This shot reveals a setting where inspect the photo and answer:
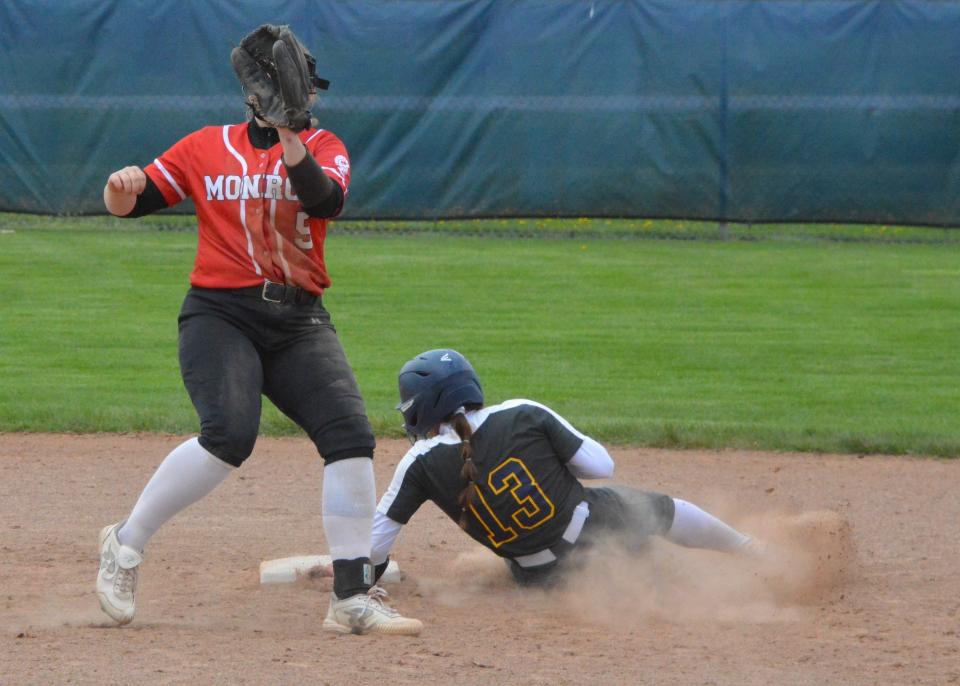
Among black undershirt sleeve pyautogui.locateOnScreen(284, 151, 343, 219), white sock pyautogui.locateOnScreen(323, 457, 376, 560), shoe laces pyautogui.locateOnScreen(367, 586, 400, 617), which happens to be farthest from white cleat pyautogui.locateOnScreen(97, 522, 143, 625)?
black undershirt sleeve pyautogui.locateOnScreen(284, 151, 343, 219)

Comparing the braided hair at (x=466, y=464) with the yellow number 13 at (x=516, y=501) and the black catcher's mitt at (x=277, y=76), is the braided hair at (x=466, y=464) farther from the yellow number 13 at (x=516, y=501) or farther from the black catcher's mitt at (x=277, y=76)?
the black catcher's mitt at (x=277, y=76)

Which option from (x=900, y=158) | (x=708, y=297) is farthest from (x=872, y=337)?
(x=900, y=158)

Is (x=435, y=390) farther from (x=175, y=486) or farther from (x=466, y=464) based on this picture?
(x=175, y=486)

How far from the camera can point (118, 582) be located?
384 centimetres

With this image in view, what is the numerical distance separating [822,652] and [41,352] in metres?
6.08

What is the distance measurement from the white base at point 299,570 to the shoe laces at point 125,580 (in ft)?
2.27

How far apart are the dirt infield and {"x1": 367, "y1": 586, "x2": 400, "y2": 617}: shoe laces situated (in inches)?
3.5

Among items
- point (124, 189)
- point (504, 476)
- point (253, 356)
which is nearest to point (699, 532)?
point (504, 476)

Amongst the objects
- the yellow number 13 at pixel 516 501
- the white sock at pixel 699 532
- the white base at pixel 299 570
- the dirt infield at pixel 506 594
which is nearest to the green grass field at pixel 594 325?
the dirt infield at pixel 506 594

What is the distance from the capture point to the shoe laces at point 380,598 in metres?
3.90

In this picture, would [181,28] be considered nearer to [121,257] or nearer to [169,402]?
[121,257]

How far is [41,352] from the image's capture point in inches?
337

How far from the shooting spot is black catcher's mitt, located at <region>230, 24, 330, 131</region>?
360 centimetres

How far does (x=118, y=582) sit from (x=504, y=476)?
110 centimetres
